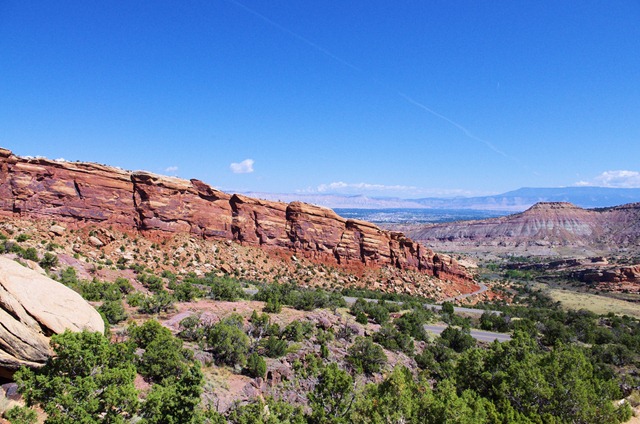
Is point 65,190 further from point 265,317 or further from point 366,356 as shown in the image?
point 366,356

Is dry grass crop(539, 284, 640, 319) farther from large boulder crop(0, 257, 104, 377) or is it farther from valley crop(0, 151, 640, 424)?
large boulder crop(0, 257, 104, 377)

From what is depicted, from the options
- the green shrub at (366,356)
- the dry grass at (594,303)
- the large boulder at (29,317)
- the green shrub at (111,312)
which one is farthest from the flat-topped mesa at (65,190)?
the dry grass at (594,303)

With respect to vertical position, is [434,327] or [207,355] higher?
[207,355]

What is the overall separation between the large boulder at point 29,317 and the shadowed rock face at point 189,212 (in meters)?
36.2

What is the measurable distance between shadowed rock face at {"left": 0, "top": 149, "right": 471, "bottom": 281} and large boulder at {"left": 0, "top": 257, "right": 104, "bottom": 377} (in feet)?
119

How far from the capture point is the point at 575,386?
20094 mm

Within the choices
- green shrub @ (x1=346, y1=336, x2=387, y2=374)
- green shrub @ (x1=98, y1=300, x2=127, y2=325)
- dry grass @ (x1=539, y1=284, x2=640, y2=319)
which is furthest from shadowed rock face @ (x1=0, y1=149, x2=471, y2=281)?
green shrub @ (x1=346, y1=336, x2=387, y2=374)

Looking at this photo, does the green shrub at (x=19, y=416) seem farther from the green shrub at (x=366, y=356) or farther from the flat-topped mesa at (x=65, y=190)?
the flat-topped mesa at (x=65, y=190)

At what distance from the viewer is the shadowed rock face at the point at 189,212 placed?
46.9 m

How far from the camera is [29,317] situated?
50.2ft

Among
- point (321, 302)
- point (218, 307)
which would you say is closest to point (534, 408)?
point (321, 302)

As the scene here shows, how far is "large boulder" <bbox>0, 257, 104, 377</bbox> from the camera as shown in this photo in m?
14.7

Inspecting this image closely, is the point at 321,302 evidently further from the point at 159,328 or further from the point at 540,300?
the point at 540,300

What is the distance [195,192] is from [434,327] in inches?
1579
